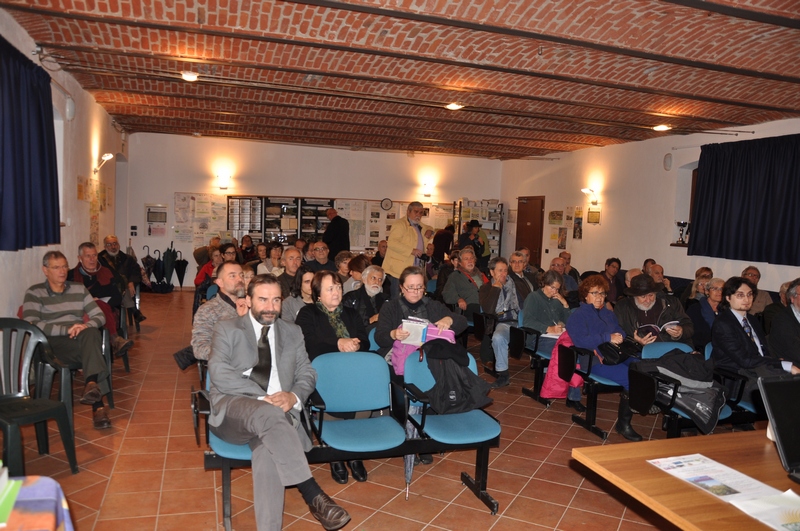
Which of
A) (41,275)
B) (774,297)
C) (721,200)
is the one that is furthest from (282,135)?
(774,297)

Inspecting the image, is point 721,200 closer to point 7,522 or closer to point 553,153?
point 553,153

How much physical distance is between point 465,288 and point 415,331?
3.52 m

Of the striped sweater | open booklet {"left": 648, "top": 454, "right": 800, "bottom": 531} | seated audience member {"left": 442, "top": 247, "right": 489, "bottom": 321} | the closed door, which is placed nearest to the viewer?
open booklet {"left": 648, "top": 454, "right": 800, "bottom": 531}

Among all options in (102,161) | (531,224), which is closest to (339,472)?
(102,161)

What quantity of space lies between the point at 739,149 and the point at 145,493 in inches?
345

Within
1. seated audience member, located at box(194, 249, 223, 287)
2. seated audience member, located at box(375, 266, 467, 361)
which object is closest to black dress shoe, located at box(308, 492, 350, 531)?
seated audience member, located at box(375, 266, 467, 361)

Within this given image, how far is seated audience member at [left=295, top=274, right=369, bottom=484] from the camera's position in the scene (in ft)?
13.5

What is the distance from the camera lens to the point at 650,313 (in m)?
5.41

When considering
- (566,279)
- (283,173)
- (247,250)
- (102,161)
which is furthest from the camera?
(283,173)

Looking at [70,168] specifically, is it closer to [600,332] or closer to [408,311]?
[408,311]

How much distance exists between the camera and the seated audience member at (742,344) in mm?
4547

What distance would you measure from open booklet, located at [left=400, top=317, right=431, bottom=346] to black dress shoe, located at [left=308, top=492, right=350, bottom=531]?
1.25 m

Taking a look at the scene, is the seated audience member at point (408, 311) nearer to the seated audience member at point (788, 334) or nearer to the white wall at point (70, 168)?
the seated audience member at point (788, 334)

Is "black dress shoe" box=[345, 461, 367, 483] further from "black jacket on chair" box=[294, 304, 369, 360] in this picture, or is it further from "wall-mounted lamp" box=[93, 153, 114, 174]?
"wall-mounted lamp" box=[93, 153, 114, 174]
